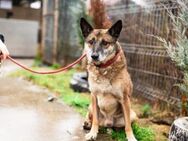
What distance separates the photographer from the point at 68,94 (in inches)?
268

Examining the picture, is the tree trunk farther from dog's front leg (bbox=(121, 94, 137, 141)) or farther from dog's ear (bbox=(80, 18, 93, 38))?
dog's ear (bbox=(80, 18, 93, 38))

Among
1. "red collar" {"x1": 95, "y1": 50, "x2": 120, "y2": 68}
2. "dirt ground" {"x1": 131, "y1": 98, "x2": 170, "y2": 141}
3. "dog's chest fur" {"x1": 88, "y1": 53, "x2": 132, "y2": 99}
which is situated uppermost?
"red collar" {"x1": 95, "y1": 50, "x2": 120, "y2": 68}

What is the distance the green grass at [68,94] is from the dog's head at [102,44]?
1075 mm

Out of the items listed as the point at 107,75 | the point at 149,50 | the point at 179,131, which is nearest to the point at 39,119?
the point at 107,75

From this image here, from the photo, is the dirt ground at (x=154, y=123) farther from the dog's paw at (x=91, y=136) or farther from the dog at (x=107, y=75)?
the dog's paw at (x=91, y=136)

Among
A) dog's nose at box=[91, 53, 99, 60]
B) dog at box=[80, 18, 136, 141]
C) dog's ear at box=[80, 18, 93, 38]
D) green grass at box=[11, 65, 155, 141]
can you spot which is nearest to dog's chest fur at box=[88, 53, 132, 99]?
dog at box=[80, 18, 136, 141]

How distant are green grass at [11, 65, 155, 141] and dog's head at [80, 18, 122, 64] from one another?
3.53 ft

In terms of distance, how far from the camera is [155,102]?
20.3 ft

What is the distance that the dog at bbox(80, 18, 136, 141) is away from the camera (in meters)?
4.20

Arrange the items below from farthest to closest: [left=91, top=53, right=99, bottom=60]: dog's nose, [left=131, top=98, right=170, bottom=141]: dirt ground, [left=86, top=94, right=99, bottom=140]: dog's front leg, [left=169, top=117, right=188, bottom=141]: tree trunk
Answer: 1. [left=131, top=98, right=170, bottom=141]: dirt ground
2. [left=86, top=94, right=99, bottom=140]: dog's front leg
3. [left=91, top=53, right=99, bottom=60]: dog's nose
4. [left=169, top=117, right=188, bottom=141]: tree trunk

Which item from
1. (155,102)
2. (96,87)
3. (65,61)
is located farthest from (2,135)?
(65,61)

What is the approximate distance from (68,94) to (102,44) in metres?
2.80

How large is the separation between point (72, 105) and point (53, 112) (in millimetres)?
523

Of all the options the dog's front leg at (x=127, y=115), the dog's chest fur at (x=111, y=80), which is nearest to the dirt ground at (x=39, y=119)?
the dog's front leg at (x=127, y=115)
